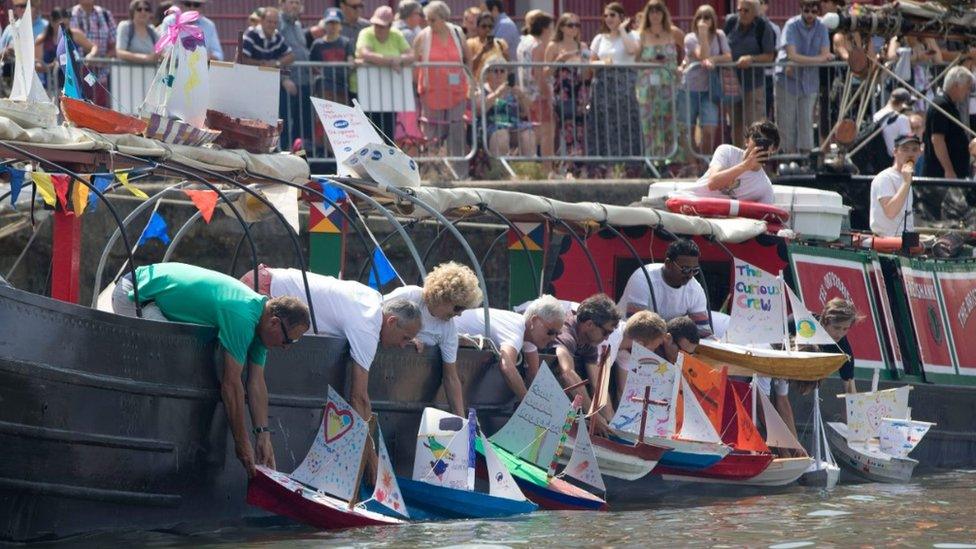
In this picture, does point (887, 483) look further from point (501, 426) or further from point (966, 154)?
point (966, 154)

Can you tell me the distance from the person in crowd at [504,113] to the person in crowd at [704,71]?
66.1 inches

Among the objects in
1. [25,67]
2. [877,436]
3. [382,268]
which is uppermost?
[25,67]

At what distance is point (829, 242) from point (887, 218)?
0.91m

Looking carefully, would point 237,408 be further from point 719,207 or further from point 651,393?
point 719,207

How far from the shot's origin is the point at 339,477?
33.7 feet

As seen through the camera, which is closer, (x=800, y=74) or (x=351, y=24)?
(x=351, y=24)

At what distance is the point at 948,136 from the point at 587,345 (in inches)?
289

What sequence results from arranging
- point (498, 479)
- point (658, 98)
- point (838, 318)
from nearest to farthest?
point (498, 479), point (838, 318), point (658, 98)

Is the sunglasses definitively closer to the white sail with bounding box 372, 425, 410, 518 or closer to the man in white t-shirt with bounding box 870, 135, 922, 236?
→ the white sail with bounding box 372, 425, 410, 518

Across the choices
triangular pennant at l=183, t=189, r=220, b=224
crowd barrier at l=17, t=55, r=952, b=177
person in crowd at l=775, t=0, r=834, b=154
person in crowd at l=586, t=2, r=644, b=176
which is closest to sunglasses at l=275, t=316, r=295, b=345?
triangular pennant at l=183, t=189, r=220, b=224

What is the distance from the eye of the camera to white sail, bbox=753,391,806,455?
13312 mm

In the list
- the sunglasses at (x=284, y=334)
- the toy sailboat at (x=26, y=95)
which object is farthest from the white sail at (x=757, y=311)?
the toy sailboat at (x=26, y=95)

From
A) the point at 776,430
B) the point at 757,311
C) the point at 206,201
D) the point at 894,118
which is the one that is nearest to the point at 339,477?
the point at 206,201

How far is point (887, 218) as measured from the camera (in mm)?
15656
